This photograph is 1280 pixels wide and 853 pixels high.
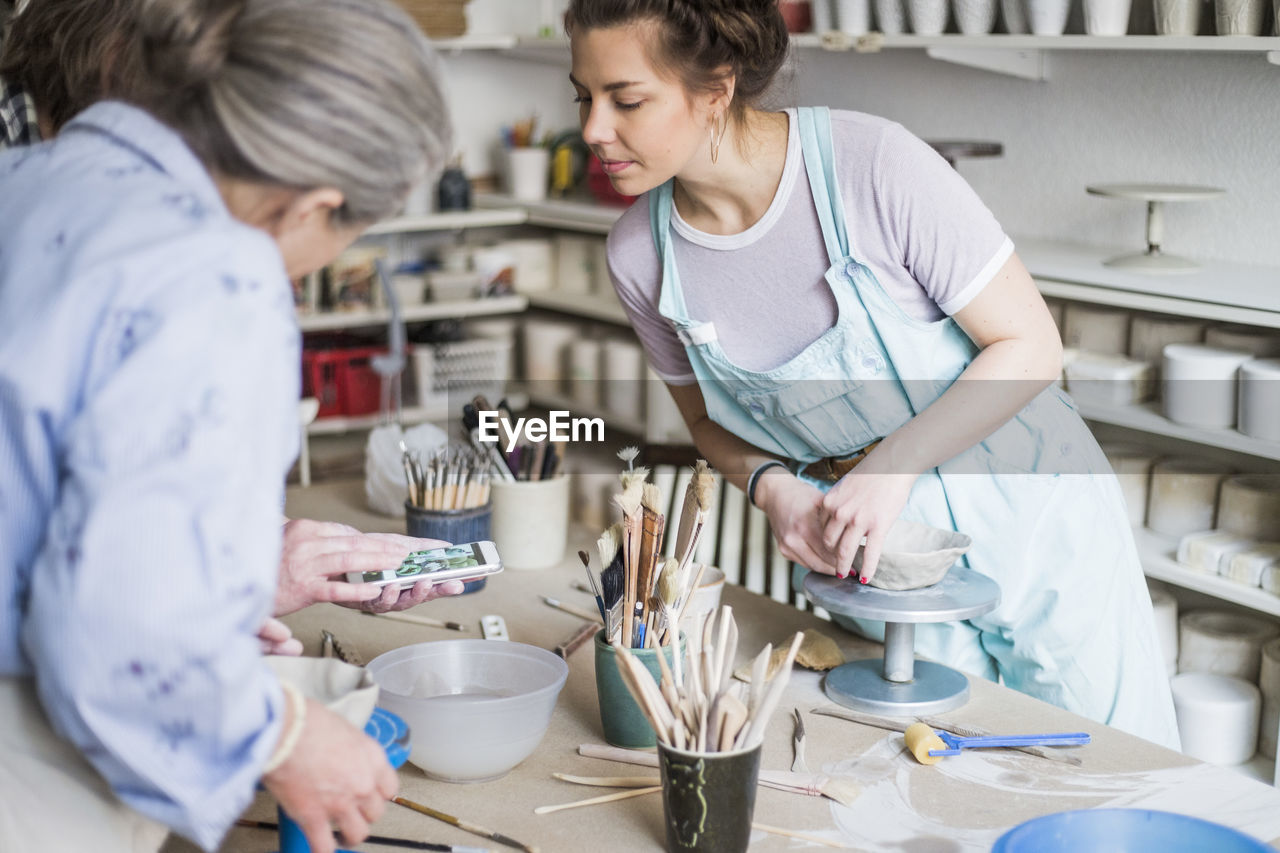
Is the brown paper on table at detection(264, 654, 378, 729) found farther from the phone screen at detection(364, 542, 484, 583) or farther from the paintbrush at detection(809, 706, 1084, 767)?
the paintbrush at detection(809, 706, 1084, 767)

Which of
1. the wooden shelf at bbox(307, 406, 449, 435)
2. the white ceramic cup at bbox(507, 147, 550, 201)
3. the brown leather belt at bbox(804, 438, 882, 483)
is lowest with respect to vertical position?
the wooden shelf at bbox(307, 406, 449, 435)

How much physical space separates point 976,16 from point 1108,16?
32 cm

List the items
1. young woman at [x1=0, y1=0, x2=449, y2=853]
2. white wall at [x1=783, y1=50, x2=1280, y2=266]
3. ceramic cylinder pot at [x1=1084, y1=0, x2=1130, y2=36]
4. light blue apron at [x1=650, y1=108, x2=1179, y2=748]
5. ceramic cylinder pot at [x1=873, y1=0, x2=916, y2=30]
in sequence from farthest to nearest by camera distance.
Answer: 1. ceramic cylinder pot at [x1=873, y1=0, x2=916, y2=30]
2. white wall at [x1=783, y1=50, x2=1280, y2=266]
3. ceramic cylinder pot at [x1=1084, y1=0, x2=1130, y2=36]
4. light blue apron at [x1=650, y1=108, x2=1179, y2=748]
5. young woman at [x1=0, y1=0, x2=449, y2=853]

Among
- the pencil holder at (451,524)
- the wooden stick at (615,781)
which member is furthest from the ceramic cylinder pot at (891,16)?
the wooden stick at (615,781)

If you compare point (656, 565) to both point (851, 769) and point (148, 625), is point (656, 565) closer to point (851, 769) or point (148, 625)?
point (851, 769)

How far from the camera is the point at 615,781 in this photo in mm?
1269

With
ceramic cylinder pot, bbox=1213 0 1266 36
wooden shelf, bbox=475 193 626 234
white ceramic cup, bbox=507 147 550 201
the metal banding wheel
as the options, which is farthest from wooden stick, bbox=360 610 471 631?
white ceramic cup, bbox=507 147 550 201

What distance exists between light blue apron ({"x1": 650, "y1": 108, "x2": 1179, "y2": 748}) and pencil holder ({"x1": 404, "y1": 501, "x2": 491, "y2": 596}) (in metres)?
0.43

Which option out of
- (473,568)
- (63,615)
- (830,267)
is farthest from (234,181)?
(830,267)

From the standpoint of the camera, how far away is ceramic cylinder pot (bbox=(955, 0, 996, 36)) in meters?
2.74

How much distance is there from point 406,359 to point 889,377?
2657mm

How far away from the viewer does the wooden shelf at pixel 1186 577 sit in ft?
7.75

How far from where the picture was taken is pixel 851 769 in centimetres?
129

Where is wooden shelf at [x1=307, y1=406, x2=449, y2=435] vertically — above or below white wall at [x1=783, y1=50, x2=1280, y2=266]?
below
